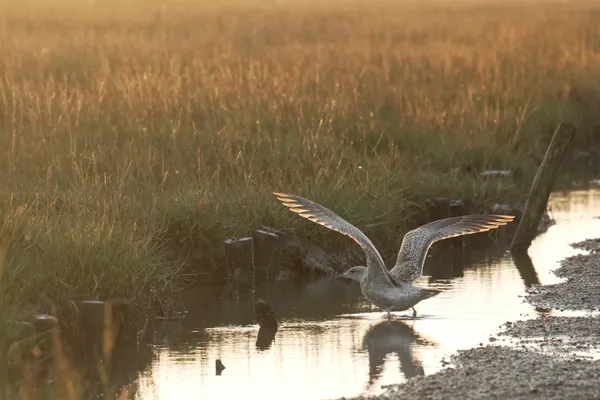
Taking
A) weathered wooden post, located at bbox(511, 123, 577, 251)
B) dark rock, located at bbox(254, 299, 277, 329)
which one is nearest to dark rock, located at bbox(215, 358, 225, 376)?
dark rock, located at bbox(254, 299, 277, 329)

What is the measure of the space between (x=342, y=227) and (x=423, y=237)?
0.92 metres

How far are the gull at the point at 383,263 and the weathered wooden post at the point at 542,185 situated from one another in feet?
9.75

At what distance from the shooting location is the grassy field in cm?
1166

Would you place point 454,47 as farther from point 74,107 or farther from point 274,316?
point 274,316

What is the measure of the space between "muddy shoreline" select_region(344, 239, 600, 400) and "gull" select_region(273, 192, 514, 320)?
89 centimetres

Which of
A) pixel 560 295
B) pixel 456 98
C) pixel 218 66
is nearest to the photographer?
pixel 560 295

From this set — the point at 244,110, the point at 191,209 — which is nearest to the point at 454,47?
the point at 244,110

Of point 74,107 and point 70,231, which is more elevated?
point 74,107

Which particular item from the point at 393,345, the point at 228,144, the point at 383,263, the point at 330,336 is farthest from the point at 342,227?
the point at 228,144

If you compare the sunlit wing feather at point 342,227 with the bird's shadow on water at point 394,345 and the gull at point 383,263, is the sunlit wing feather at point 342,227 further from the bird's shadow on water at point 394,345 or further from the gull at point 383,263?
the bird's shadow on water at point 394,345

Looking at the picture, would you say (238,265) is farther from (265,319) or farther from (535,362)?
(535,362)

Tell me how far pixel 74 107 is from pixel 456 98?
6401 mm

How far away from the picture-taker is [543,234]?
16.5m

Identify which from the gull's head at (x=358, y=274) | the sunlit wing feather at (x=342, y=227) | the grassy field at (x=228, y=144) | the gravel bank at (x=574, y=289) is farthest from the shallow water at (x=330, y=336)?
the grassy field at (x=228, y=144)
